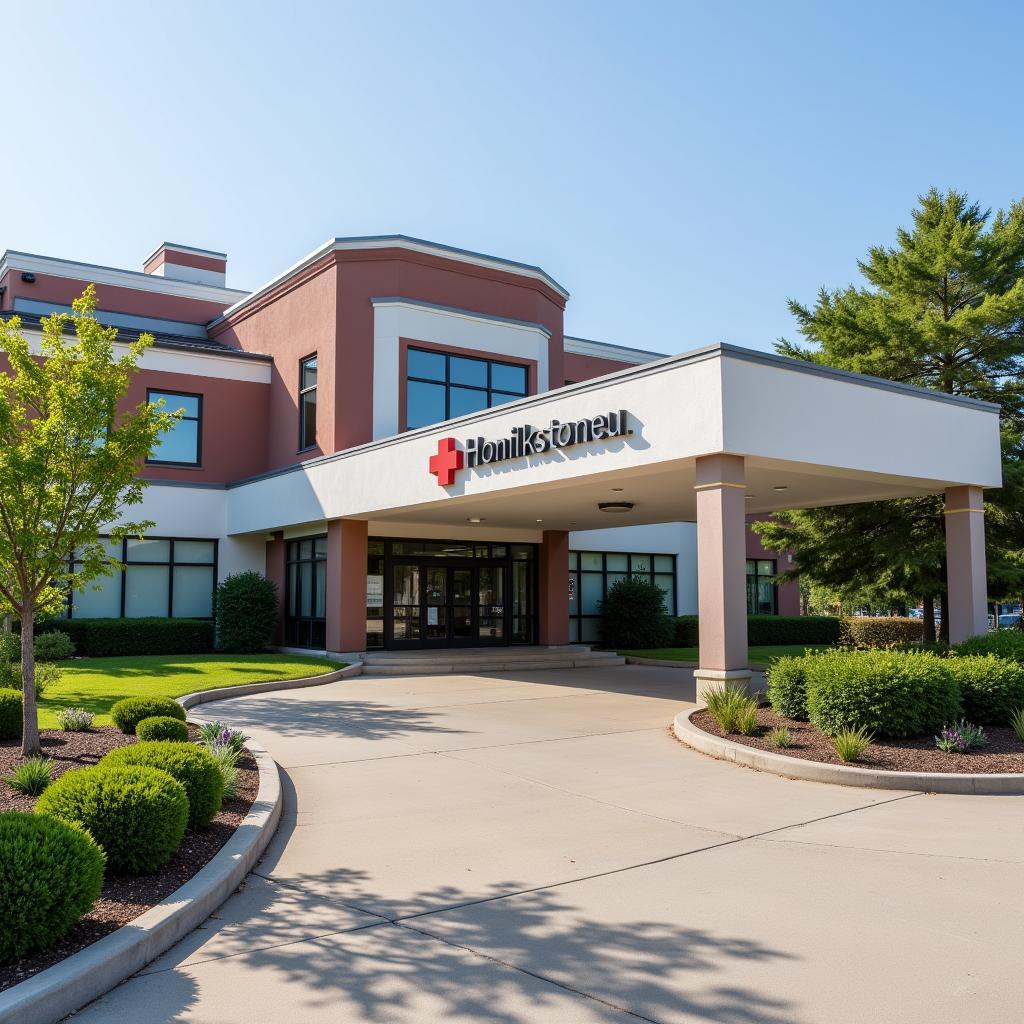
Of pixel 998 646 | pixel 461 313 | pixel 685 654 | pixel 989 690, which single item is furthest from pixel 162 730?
pixel 685 654

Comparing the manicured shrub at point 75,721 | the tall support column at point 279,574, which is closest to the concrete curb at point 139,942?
the manicured shrub at point 75,721

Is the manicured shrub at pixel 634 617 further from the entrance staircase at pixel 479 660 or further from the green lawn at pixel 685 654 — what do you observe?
the entrance staircase at pixel 479 660

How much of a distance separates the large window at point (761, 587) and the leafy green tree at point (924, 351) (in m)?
11.2

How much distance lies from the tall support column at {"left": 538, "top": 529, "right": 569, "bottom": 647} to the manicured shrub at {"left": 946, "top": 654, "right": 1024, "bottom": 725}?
14393mm

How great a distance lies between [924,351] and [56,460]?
1954cm

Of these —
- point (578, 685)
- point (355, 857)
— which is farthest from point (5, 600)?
point (578, 685)

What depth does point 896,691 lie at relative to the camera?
10828 millimetres

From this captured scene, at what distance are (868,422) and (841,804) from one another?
25.7 ft

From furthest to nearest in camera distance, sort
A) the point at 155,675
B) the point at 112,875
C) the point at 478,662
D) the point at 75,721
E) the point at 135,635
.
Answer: the point at 135,635 < the point at 478,662 < the point at 155,675 < the point at 75,721 < the point at 112,875

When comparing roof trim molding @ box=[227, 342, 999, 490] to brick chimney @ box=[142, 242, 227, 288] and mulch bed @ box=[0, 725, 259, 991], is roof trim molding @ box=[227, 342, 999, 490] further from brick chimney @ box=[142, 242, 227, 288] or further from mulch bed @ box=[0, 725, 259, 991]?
brick chimney @ box=[142, 242, 227, 288]

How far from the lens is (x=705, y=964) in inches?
199

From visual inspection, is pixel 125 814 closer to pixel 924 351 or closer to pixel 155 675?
pixel 155 675

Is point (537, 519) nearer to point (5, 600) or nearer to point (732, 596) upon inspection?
point (732, 596)

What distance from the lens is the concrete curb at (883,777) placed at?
930 centimetres
